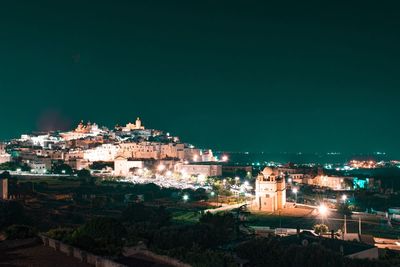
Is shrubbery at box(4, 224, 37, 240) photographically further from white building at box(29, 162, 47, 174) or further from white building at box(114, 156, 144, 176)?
white building at box(114, 156, 144, 176)

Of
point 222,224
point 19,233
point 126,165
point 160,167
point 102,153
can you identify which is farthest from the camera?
point 102,153

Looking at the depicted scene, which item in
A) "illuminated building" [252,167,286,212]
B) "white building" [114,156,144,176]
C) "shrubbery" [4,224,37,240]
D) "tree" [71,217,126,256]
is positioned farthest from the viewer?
"white building" [114,156,144,176]

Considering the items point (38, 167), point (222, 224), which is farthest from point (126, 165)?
point (222, 224)

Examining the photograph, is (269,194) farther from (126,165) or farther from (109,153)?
(109,153)

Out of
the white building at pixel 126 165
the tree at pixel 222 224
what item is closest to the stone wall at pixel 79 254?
the tree at pixel 222 224

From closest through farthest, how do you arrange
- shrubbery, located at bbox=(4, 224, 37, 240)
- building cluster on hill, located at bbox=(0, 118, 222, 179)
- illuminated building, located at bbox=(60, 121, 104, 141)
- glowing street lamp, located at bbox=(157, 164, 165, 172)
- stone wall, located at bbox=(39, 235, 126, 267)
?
stone wall, located at bbox=(39, 235, 126, 267) → shrubbery, located at bbox=(4, 224, 37, 240) → building cluster on hill, located at bbox=(0, 118, 222, 179) → glowing street lamp, located at bbox=(157, 164, 165, 172) → illuminated building, located at bbox=(60, 121, 104, 141)

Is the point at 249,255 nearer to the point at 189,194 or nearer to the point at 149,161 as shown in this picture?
the point at 189,194

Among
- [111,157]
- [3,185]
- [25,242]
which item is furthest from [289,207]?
[111,157]

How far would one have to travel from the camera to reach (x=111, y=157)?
9056cm

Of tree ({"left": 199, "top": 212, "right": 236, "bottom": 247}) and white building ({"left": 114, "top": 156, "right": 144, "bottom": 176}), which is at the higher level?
white building ({"left": 114, "top": 156, "right": 144, "bottom": 176})

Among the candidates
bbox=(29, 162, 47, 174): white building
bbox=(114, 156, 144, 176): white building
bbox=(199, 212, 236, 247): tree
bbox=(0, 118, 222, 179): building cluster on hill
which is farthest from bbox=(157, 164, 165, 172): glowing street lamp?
bbox=(199, 212, 236, 247): tree

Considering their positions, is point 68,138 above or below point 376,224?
above

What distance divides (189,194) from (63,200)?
551 inches

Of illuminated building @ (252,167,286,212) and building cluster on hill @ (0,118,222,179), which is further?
building cluster on hill @ (0,118,222,179)
